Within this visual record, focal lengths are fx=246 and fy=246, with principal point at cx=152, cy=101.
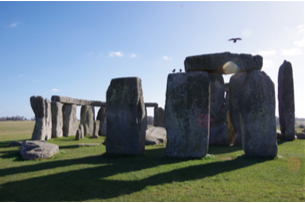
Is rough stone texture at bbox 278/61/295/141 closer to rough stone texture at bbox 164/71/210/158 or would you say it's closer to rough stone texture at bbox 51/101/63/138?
rough stone texture at bbox 164/71/210/158

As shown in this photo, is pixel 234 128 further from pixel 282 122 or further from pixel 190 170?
pixel 190 170

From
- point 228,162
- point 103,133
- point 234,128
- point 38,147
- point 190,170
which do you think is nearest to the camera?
point 190,170

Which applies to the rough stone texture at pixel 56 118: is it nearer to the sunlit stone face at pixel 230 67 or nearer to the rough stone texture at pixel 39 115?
the rough stone texture at pixel 39 115

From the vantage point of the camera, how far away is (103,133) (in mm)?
18297

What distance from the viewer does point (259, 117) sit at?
745 cm

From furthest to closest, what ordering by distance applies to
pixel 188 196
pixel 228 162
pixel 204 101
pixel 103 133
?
1. pixel 103 133
2. pixel 204 101
3. pixel 228 162
4. pixel 188 196

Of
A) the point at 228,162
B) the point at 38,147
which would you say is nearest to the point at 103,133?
the point at 38,147

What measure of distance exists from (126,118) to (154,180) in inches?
139

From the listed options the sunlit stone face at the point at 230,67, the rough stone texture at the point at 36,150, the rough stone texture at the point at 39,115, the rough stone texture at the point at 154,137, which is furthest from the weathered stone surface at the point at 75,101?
the sunlit stone face at the point at 230,67

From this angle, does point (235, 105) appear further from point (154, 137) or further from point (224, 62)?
point (154, 137)

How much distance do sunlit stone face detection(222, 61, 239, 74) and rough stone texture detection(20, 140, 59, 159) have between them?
6.36 metres

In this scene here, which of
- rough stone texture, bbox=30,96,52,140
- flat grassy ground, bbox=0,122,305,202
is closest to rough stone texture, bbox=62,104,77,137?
rough stone texture, bbox=30,96,52,140

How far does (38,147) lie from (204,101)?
18.7 ft

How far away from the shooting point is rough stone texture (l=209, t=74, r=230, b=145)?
465 inches
